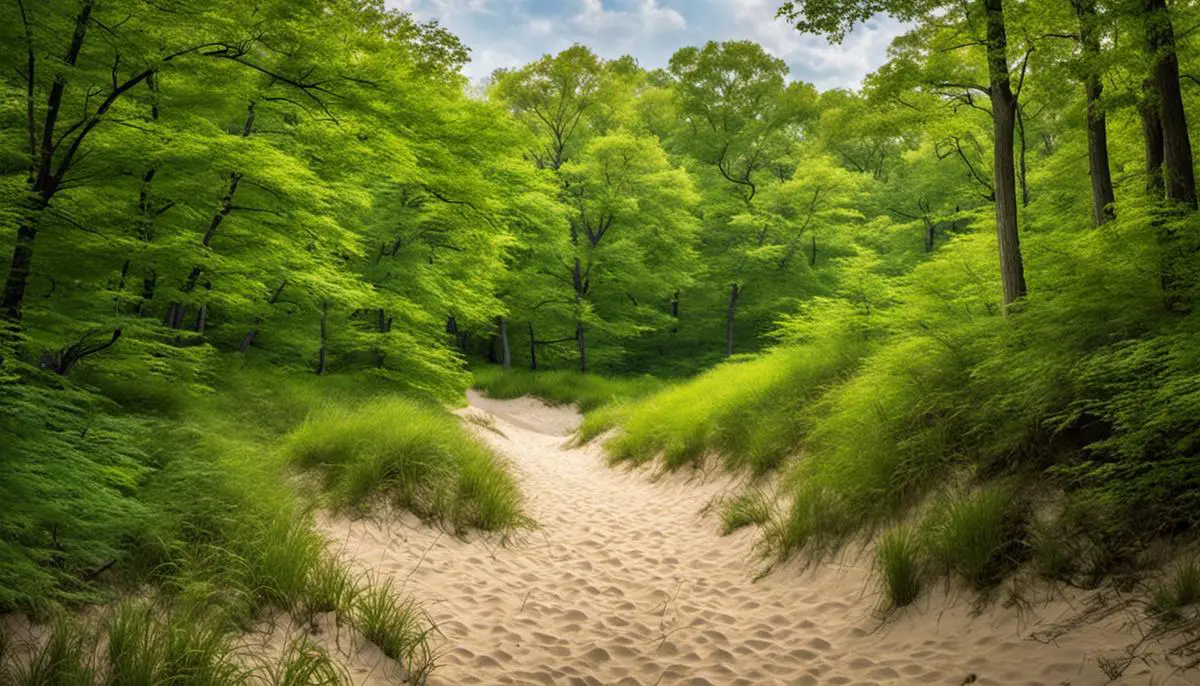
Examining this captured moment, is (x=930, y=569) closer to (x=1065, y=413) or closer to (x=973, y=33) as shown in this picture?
(x=1065, y=413)

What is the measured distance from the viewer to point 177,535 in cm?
407

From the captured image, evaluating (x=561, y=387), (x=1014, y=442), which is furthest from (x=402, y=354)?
(x=1014, y=442)

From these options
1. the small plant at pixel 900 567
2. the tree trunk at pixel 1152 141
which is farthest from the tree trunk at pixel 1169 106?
the small plant at pixel 900 567

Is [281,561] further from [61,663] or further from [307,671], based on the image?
[61,663]

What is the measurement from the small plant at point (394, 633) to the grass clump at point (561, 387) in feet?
56.2

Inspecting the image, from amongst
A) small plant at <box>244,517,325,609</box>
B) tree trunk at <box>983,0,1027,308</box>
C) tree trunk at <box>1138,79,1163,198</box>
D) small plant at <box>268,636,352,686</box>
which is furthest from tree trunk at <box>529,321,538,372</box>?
small plant at <box>268,636,352,686</box>

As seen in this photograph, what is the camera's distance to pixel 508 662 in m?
4.13

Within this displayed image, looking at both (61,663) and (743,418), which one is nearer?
(61,663)

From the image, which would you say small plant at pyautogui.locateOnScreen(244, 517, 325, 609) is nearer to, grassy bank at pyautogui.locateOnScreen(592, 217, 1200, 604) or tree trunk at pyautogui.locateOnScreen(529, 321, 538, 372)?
grassy bank at pyautogui.locateOnScreen(592, 217, 1200, 604)

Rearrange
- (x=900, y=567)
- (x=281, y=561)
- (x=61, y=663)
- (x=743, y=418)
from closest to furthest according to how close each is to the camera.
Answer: (x=61, y=663) < (x=281, y=561) < (x=900, y=567) < (x=743, y=418)

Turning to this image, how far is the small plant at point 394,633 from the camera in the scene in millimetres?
3812

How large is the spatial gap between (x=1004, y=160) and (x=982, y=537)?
468cm

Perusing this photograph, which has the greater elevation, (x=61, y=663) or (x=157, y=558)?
(x=157, y=558)

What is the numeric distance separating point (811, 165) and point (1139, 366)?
72.2ft
